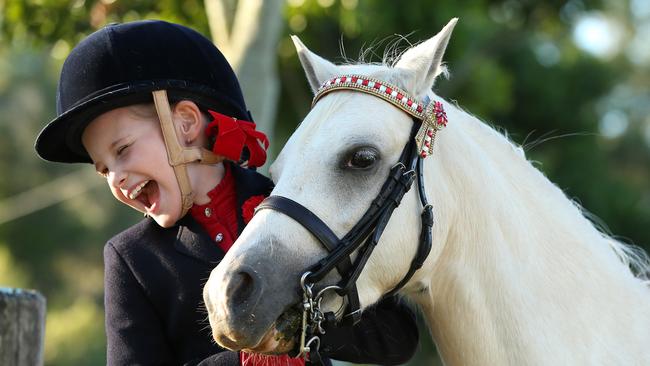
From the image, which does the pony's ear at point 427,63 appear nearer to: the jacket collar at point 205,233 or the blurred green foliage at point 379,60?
the blurred green foliage at point 379,60

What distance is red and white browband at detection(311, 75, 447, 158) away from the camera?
125 inches

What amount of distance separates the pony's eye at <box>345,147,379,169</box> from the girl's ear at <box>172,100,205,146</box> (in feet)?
2.21

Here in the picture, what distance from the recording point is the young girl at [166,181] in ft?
10.7

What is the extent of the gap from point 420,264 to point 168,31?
4.33ft

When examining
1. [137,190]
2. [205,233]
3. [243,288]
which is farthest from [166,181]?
[243,288]

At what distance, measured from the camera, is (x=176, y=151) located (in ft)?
10.8

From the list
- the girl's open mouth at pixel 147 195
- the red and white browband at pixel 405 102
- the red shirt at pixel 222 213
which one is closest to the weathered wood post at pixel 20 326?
the girl's open mouth at pixel 147 195

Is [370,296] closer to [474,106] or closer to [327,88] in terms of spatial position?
[327,88]

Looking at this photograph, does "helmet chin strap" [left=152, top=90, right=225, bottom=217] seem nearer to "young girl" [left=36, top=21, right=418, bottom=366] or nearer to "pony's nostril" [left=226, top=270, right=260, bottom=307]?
"young girl" [left=36, top=21, right=418, bottom=366]

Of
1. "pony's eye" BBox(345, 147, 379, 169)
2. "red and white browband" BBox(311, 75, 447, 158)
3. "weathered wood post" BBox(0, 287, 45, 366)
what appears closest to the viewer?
"pony's eye" BBox(345, 147, 379, 169)

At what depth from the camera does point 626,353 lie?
3.31 meters

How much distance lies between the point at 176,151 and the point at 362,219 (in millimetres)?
747

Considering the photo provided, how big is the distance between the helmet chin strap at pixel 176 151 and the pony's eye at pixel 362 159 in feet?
2.05

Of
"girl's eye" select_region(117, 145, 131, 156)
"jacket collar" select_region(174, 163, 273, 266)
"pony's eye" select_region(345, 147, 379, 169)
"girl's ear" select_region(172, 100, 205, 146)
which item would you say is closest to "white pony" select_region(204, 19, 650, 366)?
"pony's eye" select_region(345, 147, 379, 169)
